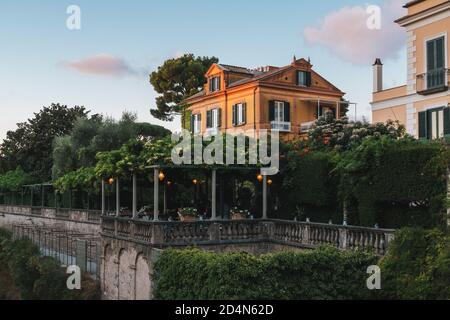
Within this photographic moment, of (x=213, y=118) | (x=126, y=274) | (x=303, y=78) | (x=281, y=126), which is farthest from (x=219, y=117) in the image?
(x=126, y=274)

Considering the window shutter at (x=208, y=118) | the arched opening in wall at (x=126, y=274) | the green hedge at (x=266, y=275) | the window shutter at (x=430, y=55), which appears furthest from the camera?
the window shutter at (x=208, y=118)

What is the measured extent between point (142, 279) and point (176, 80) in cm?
3853

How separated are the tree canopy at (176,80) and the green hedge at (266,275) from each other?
40144 mm

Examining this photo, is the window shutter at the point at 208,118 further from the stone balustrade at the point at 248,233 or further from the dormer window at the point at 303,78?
the stone balustrade at the point at 248,233

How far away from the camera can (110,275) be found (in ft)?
69.1

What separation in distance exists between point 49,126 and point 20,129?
20.9 feet

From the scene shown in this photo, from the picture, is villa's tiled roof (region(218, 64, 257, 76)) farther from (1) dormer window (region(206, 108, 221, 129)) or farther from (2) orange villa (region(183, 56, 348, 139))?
(1) dormer window (region(206, 108, 221, 129))

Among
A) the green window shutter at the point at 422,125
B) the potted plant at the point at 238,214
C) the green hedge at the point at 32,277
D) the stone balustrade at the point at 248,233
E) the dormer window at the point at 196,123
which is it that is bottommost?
the green hedge at the point at 32,277

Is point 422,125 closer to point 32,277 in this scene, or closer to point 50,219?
point 32,277

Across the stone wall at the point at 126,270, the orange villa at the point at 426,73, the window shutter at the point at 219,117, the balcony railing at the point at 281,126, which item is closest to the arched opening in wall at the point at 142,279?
the stone wall at the point at 126,270

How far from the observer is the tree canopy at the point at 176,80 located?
177 feet

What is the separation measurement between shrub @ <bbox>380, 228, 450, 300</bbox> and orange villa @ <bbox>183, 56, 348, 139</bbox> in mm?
22675
